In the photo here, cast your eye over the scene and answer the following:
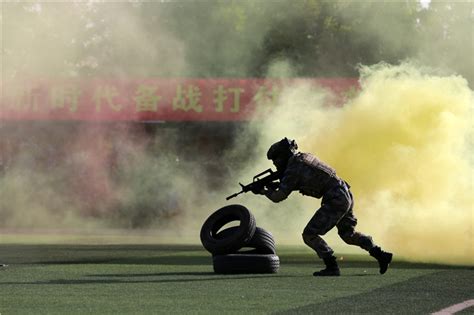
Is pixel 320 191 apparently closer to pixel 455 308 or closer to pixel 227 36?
pixel 455 308

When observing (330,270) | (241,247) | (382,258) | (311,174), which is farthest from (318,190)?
(241,247)

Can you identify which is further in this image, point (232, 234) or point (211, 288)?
point (232, 234)

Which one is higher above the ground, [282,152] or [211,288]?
[282,152]

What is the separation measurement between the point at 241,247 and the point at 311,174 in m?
1.53

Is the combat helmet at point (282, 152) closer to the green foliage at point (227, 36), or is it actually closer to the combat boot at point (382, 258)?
the combat boot at point (382, 258)

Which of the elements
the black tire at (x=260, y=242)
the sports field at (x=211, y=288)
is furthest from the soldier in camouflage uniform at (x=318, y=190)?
the black tire at (x=260, y=242)

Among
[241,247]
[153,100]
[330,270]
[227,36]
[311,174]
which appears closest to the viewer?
[311,174]

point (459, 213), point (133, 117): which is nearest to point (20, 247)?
point (459, 213)

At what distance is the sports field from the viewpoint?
12.3m

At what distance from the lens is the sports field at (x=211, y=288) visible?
12.3 metres

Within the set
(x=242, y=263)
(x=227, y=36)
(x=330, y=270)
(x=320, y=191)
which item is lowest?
(x=330, y=270)

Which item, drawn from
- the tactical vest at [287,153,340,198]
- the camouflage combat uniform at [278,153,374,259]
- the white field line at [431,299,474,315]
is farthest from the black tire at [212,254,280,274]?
the white field line at [431,299,474,315]

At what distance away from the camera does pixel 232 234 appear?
1731cm

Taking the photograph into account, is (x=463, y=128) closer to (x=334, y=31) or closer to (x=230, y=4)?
(x=230, y=4)
